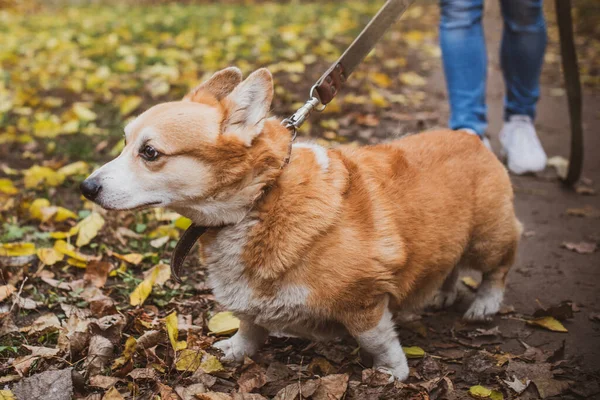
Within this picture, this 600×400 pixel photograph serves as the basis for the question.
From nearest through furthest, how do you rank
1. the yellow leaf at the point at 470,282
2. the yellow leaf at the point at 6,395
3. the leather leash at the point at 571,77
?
the yellow leaf at the point at 6,395, the yellow leaf at the point at 470,282, the leather leash at the point at 571,77

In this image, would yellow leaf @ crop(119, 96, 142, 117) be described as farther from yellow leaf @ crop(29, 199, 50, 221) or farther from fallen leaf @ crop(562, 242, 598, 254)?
fallen leaf @ crop(562, 242, 598, 254)

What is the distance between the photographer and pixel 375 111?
581 centimetres

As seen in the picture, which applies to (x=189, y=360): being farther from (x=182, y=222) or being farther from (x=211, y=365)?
(x=182, y=222)

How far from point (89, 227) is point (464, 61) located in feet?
8.21

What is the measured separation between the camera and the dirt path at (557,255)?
2719 millimetres

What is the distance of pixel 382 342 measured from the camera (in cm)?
232

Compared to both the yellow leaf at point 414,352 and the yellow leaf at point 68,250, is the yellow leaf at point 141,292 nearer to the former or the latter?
the yellow leaf at point 68,250

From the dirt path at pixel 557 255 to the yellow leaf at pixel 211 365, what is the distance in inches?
52.1

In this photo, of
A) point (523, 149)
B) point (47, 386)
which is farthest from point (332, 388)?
point (523, 149)

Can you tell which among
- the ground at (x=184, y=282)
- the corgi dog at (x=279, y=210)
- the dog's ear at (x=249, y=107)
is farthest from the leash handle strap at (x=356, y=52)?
the ground at (x=184, y=282)

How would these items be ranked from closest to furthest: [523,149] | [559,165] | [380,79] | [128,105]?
[523,149] < [559,165] < [128,105] < [380,79]

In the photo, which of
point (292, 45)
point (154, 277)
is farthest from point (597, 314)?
point (292, 45)

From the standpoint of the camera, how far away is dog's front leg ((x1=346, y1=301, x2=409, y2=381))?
2.28 meters

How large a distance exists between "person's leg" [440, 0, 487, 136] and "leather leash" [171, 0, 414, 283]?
915 mm
